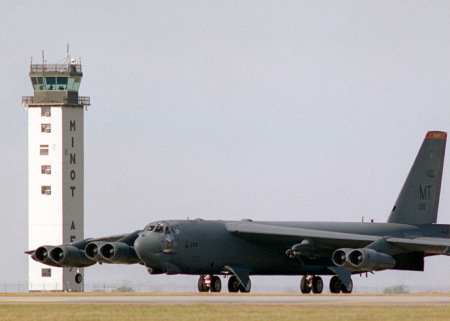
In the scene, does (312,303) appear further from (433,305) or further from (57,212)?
(57,212)

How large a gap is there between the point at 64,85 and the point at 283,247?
3005cm

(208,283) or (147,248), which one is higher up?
(147,248)

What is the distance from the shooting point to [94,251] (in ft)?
181

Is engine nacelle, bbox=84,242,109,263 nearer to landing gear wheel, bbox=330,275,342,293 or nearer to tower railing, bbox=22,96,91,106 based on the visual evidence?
landing gear wheel, bbox=330,275,342,293

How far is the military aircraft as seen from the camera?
2020 inches

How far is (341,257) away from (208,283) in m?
6.64

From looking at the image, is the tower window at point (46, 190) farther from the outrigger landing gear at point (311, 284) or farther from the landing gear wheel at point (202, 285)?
the landing gear wheel at point (202, 285)

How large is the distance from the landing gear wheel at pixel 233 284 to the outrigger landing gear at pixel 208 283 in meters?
0.57

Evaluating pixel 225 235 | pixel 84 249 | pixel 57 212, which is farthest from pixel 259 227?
pixel 57 212

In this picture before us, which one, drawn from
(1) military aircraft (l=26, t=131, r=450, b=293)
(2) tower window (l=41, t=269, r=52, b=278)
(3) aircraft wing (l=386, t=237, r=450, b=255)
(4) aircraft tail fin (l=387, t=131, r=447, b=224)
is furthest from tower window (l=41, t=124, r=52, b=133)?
(3) aircraft wing (l=386, t=237, r=450, b=255)

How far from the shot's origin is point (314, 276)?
57.5 meters

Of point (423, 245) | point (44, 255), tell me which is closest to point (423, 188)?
point (423, 245)

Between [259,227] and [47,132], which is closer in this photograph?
[259,227]

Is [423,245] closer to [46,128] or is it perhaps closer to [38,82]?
[46,128]
